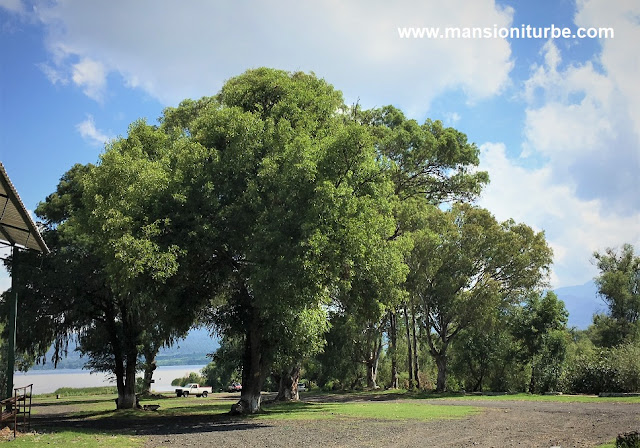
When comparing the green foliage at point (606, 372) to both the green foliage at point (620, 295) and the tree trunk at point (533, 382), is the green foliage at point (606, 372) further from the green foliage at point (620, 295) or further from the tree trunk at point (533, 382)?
the green foliage at point (620, 295)

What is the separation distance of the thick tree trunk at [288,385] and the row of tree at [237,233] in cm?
14

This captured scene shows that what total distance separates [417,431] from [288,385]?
70.9ft

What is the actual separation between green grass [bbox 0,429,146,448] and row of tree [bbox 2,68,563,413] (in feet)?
17.1

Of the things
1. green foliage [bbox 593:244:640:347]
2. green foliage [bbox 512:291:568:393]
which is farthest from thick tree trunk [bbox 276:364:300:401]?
green foliage [bbox 593:244:640:347]

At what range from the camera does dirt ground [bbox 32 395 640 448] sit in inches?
544

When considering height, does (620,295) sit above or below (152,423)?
above

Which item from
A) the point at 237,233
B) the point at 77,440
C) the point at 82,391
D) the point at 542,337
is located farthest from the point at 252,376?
the point at 82,391

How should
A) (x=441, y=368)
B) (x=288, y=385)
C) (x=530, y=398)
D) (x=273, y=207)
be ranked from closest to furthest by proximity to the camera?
(x=273, y=207) < (x=530, y=398) < (x=288, y=385) < (x=441, y=368)

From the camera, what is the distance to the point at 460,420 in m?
19.2

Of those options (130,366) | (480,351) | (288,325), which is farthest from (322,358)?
(288,325)

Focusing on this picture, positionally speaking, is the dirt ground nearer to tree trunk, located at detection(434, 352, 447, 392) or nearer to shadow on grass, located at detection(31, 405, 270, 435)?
shadow on grass, located at detection(31, 405, 270, 435)

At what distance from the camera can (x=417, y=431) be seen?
53.3ft

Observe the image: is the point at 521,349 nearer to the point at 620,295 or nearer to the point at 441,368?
the point at 441,368

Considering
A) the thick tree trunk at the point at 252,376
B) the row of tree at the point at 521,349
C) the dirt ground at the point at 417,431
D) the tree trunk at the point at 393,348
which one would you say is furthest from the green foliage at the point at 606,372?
the thick tree trunk at the point at 252,376
